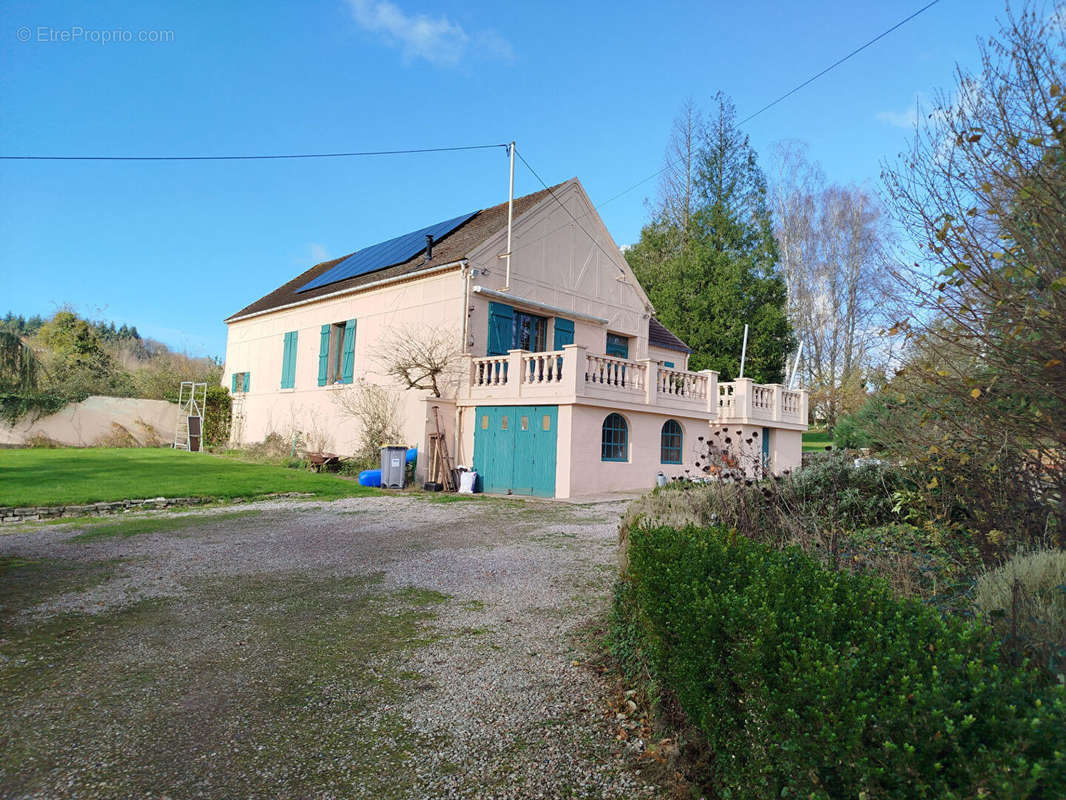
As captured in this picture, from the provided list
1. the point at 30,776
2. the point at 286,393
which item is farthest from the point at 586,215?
the point at 30,776

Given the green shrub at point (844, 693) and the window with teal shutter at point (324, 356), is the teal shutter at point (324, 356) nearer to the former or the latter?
the window with teal shutter at point (324, 356)

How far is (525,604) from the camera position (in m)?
5.57

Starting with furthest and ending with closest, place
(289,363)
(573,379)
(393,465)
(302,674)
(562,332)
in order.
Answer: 1. (289,363)
2. (562,332)
3. (393,465)
4. (573,379)
5. (302,674)

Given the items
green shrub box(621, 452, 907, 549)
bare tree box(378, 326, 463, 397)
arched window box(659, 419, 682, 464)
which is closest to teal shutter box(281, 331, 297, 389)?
bare tree box(378, 326, 463, 397)

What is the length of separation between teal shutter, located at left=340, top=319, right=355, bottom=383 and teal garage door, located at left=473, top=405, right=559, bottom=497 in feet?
16.2

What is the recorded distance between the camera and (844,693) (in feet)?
6.03

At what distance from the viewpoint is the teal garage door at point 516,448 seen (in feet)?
47.4

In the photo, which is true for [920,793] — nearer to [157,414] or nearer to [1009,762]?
[1009,762]

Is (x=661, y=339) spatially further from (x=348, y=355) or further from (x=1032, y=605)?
(x=1032, y=605)

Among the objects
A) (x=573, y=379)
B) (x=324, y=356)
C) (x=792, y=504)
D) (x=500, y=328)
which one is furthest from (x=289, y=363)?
(x=792, y=504)

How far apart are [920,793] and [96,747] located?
11.2 ft

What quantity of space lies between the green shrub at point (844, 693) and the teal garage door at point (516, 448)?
11.4 m

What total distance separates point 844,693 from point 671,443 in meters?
15.3

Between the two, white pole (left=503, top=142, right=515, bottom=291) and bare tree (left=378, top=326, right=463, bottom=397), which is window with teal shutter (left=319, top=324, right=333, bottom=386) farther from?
white pole (left=503, top=142, right=515, bottom=291)
